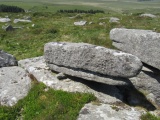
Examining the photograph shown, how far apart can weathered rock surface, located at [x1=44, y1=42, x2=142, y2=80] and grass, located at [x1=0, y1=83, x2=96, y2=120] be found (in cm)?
151

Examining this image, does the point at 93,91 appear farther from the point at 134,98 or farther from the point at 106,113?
the point at 134,98

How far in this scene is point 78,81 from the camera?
16.6 m

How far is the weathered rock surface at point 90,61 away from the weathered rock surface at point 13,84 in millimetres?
2129

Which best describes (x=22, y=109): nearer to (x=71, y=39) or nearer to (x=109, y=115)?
(x=109, y=115)

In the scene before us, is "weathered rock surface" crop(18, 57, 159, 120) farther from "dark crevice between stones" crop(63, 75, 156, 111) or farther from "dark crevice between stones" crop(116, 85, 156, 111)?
"dark crevice between stones" crop(116, 85, 156, 111)

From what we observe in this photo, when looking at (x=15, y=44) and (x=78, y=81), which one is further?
(x=15, y=44)

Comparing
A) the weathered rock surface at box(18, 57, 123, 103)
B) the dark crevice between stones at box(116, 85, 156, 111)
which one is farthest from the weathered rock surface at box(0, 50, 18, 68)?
the dark crevice between stones at box(116, 85, 156, 111)

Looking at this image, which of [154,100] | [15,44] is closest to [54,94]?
[154,100]

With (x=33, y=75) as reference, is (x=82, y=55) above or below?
above

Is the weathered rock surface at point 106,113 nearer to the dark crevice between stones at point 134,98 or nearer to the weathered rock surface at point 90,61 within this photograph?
the weathered rock surface at point 90,61

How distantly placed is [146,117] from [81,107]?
10.7 ft

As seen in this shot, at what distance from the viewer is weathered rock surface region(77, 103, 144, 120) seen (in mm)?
13526

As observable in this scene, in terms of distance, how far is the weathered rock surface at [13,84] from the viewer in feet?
52.4

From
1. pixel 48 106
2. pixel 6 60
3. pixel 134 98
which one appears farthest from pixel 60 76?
pixel 6 60
